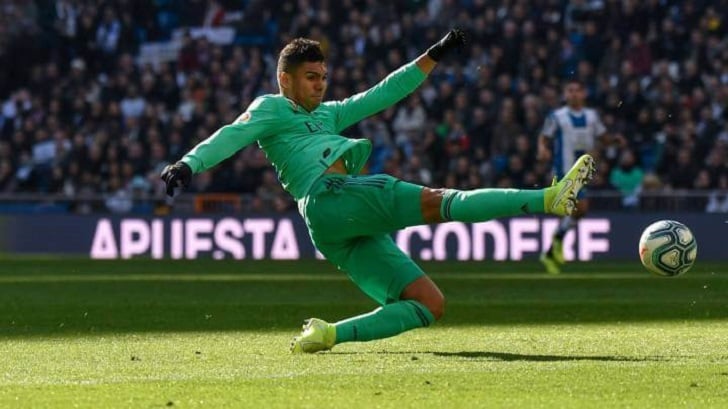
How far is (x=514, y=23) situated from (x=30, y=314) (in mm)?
15145

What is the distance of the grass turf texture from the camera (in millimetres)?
7004

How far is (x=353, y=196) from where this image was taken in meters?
8.70

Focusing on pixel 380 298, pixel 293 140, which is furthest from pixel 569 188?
pixel 293 140

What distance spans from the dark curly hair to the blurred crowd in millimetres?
14253

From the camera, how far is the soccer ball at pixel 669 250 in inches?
397

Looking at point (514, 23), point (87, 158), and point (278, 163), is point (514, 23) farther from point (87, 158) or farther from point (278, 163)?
point (278, 163)

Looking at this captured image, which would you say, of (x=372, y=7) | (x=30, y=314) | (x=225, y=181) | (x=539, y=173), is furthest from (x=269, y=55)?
(x=30, y=314)

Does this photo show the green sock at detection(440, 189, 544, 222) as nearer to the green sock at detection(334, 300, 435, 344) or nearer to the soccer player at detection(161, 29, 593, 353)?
the soccer player at detection(161, 29, 593, 353)

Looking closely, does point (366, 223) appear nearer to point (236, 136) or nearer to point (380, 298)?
point (380, 298)

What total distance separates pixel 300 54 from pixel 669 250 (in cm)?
269

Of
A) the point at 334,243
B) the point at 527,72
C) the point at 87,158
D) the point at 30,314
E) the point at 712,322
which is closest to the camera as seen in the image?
the point at 334,243

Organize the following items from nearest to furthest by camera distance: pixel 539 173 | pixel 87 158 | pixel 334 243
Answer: pixel 334 243, pixel 539 173, pixel 87 158

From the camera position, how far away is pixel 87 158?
27.6 m

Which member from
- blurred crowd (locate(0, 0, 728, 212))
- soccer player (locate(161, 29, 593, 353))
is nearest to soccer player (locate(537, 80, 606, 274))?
blurred crowd (locate(0, 0, 728, 212))
